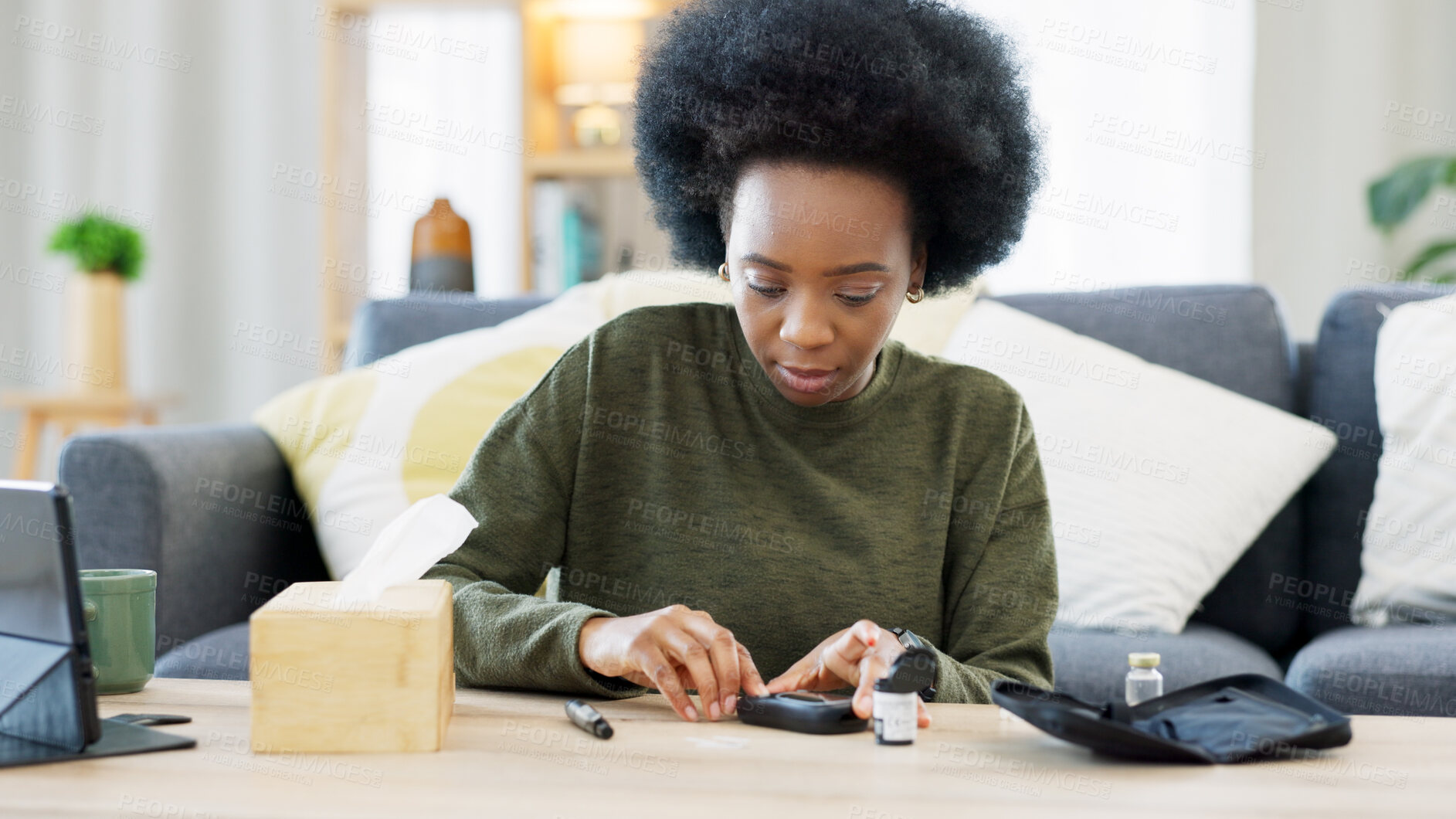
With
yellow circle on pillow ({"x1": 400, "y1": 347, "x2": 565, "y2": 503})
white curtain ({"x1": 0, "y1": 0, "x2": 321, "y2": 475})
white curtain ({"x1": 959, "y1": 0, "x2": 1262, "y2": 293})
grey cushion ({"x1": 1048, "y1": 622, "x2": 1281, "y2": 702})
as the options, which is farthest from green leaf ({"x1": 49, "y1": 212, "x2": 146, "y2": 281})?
grey cushion ({"x1": 1048, "y1": 622, "x2": 1281, "y2": 702})

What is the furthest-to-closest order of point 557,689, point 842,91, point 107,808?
point 842,91, point 557,689, point 107,808

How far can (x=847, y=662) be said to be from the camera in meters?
0.90

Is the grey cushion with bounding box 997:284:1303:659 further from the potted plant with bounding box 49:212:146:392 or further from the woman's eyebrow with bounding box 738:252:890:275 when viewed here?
the potted plant with bounding box 49:212:146:392

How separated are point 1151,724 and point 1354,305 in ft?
4.35

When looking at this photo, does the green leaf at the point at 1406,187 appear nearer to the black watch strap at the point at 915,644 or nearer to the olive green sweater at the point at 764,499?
the olive green sweater at the point at 764,499

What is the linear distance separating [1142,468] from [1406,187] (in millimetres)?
1471

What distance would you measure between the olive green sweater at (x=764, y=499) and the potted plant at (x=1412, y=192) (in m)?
1.99

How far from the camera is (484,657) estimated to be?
3.20ft

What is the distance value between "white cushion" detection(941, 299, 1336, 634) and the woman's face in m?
0.75

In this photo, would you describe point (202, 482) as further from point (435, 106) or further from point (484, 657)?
point (435, 106)

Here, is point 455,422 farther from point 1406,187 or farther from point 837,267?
point 1406,187

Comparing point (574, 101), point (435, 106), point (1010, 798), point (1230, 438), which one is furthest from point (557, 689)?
point (435, 106)

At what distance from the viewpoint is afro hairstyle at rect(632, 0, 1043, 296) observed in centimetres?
108

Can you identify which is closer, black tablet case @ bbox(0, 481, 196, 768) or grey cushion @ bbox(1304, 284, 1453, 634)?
black tablet case @ bbox(0, 481, 196, 768)
